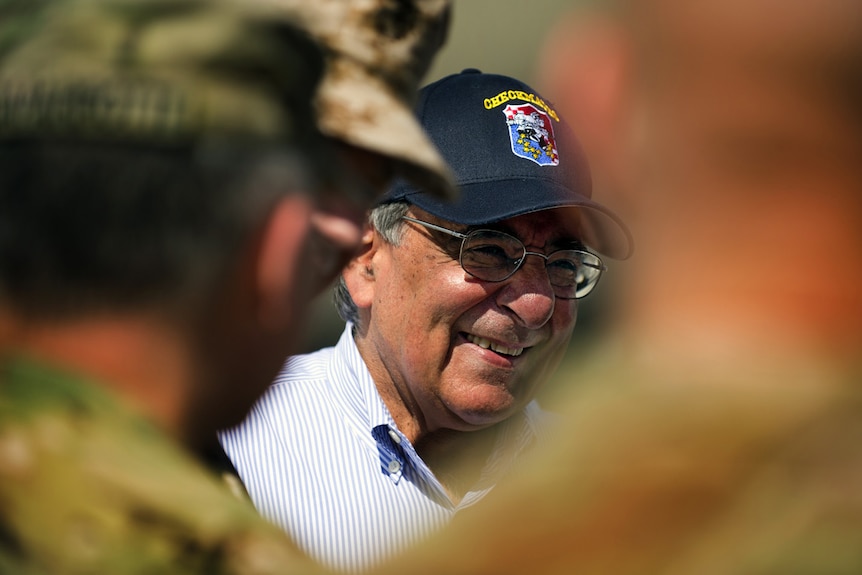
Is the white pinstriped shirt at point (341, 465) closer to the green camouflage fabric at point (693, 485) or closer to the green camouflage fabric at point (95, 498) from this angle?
the green camouflage fabric at point (95, 498)

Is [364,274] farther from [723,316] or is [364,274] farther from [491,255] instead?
[723,316]

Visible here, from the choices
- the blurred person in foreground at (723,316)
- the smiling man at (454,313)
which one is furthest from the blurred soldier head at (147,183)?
the smiling man at (454,313)

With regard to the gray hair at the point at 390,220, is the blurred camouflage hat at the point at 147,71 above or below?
above

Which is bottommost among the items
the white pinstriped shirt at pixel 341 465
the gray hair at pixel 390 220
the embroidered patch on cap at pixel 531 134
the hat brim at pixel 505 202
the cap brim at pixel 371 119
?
the white pinstriped shirt at pixel 341 465

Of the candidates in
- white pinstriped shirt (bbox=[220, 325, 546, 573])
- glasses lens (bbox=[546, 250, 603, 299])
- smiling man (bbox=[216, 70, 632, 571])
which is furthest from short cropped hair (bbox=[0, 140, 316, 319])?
glasses lens (bbox=[546, 250, 603, 299])

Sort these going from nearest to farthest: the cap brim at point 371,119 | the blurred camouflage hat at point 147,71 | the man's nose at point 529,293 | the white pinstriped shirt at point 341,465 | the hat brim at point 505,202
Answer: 1. the blurred camouflage hat at point 147,71
2. the cap brim at point 371,119
3. the white pinstriped shirt at point 341,465
4. the hat brim at point 505,202
5. the man's nose at point 529,293

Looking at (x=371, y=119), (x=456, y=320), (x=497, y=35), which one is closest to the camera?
(x=371, y=119)

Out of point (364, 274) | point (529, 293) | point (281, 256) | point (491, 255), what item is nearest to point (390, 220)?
point (364, 274)

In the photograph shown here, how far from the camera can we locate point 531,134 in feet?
9.91

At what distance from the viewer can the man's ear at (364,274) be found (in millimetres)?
3104

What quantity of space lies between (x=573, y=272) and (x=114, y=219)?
84.8 inches

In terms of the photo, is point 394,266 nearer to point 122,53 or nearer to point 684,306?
point 122,53

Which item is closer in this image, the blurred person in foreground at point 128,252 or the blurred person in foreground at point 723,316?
the blurred person in foreground at point 723,316

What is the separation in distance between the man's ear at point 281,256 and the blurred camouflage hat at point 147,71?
74 millimetres
